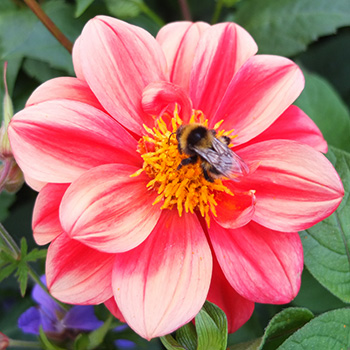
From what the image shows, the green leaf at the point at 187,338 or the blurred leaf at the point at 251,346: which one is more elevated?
the green leaf at the point at 187,338

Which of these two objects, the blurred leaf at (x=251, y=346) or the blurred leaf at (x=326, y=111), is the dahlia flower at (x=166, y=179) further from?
the blurred leaf at (x=326, y=111)

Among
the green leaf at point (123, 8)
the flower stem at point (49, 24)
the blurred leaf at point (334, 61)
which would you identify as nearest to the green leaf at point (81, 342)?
the flower stem at point (49, 24)

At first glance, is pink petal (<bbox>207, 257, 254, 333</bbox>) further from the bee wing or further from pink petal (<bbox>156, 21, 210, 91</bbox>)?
pink petal (<bbox>156, 21, 210, 91</bbox>)

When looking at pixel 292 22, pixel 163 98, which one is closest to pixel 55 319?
pixel 163 98

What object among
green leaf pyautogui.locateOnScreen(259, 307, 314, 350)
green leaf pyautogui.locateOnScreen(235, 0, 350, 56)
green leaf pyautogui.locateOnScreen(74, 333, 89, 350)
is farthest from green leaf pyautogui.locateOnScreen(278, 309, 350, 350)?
green leaf pyautogui.locateOnScreen(235, 0, 350, 56)

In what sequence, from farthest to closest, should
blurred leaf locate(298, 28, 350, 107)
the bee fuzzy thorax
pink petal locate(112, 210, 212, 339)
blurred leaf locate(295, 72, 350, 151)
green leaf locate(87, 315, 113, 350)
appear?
blurred leaf locate(298, 28, 350, 107) < blurred leaf locate(295, 72, 350, 151) < green leaf locate(87, 315, 113, 350) < the bee fuzzy thorax < pink petal locate(112, 210, 212, 339)

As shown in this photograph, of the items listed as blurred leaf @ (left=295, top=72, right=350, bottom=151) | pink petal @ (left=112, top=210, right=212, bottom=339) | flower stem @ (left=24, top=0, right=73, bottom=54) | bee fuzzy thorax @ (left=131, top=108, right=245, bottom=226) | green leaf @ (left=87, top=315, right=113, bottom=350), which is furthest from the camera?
blurred leaf @ (left=295, top=72, right=350, bottom=151)

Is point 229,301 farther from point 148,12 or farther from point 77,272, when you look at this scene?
point 148,12
